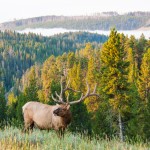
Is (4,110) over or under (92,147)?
under

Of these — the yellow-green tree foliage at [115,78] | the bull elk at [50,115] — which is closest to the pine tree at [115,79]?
the yellow-green tree foliage at [115,78]

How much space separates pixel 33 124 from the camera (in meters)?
12.1

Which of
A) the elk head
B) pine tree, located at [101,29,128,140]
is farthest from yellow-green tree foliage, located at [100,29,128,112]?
the elk head

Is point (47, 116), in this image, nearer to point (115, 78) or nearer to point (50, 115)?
point (50, 115)

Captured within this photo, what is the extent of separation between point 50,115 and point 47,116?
10 cm

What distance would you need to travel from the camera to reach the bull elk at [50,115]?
36.3ft

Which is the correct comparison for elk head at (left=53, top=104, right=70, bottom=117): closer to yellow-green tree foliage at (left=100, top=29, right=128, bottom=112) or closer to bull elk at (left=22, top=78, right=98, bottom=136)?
bull elk at (left=22, top=78, right=98, bottom=136)

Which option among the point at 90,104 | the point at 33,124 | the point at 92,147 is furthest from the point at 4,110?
the point at 92,147

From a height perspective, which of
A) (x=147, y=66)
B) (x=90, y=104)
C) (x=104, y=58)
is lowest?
(x=90, y=104)

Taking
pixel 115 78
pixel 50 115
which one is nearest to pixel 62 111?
pixel 50 115

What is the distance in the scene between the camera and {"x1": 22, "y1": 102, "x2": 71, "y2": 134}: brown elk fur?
435 inches

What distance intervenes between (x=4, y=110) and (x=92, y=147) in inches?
2102

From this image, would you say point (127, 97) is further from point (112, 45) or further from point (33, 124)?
point (33, 124)

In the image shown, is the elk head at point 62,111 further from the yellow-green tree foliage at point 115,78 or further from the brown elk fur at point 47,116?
the yellow-green tree foliage at point 115,78
